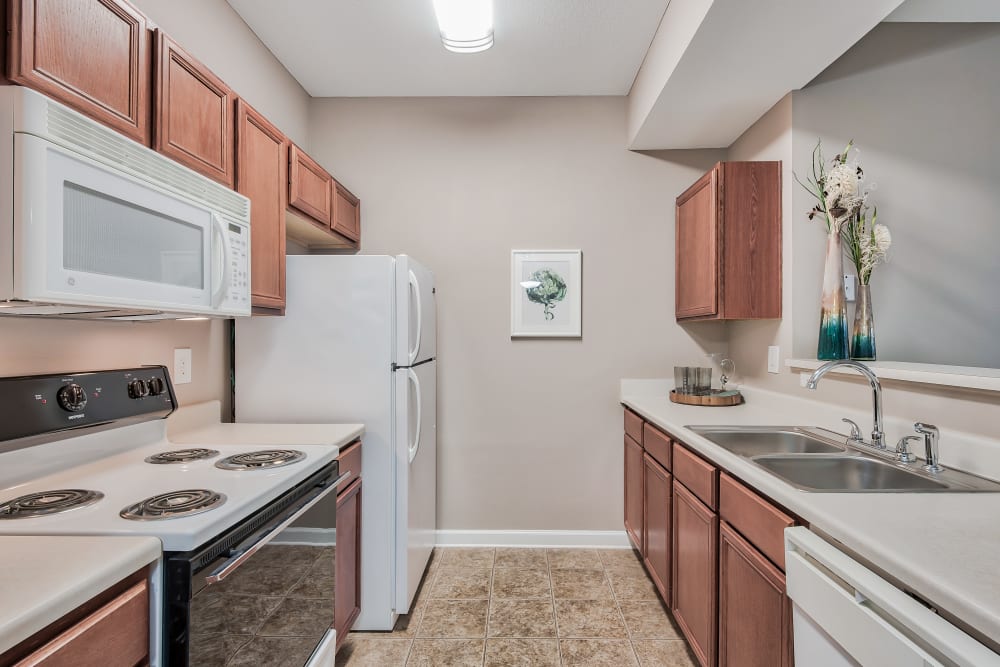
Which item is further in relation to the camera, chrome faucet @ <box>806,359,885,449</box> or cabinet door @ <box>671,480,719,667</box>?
cabinet door @ <box>671,480,719,667</box>

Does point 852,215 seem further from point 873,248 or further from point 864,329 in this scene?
point 864,329

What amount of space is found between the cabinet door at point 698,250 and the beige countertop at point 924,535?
1133mm

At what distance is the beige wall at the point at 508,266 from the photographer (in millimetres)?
2984

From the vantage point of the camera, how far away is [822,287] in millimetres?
2125

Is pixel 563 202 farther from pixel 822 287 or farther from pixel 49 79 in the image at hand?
pixel 49 79

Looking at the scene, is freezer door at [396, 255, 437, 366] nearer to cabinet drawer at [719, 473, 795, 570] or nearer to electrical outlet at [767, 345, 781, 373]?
cabinet drawer at [719, 473, 795, 570]

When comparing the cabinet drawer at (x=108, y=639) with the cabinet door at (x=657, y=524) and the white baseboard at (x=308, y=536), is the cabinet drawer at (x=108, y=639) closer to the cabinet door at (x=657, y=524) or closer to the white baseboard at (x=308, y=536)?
the white baseboard at (x=308, y=536)

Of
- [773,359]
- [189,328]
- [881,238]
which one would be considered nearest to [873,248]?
[881,238]

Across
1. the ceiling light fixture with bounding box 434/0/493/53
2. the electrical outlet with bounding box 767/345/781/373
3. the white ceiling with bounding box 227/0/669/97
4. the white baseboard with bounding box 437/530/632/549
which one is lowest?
the white baseboard with bounding box 437/530/632/549

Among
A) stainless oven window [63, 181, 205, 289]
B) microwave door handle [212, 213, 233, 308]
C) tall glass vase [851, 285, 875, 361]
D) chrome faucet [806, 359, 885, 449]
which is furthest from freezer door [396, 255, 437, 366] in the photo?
tall glass vase [851, 285, 875, 361]

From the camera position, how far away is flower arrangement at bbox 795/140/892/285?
6.23 feet

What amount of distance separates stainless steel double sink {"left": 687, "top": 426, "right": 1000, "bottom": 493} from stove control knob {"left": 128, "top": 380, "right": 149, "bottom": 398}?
191cm

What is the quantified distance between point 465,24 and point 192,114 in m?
1.22

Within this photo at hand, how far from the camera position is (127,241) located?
47.0 inches
